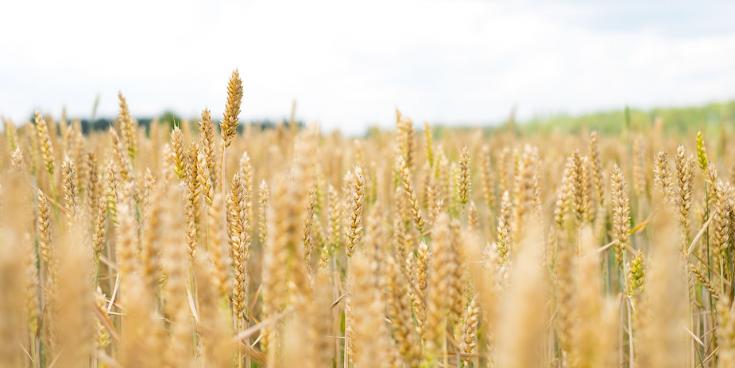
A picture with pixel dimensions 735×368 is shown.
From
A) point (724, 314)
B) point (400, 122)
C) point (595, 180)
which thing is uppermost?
point (400, 122)

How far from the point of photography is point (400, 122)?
281 cm

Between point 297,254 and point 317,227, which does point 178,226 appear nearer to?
point 297,254

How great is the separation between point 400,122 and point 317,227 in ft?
1.92

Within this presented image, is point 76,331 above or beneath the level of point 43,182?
beneath

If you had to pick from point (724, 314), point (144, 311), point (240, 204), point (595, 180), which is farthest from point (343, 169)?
point (144, 311)

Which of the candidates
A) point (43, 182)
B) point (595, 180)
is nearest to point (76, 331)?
point (595, 180)

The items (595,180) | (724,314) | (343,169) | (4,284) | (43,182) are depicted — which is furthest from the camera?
(343,169)

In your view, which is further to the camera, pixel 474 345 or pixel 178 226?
pixel 474 345

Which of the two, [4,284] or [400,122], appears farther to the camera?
[400,122]

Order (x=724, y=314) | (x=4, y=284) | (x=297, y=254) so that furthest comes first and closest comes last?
1. (x=724, y=314)
2. (x=297, y=254)
3. (x=4, y=284)

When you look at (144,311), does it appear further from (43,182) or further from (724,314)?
(43,182)

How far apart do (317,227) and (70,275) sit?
6.20 ft

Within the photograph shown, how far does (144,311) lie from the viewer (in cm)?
82

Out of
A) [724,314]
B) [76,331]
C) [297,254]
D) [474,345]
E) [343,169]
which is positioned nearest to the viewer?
[76,331]
